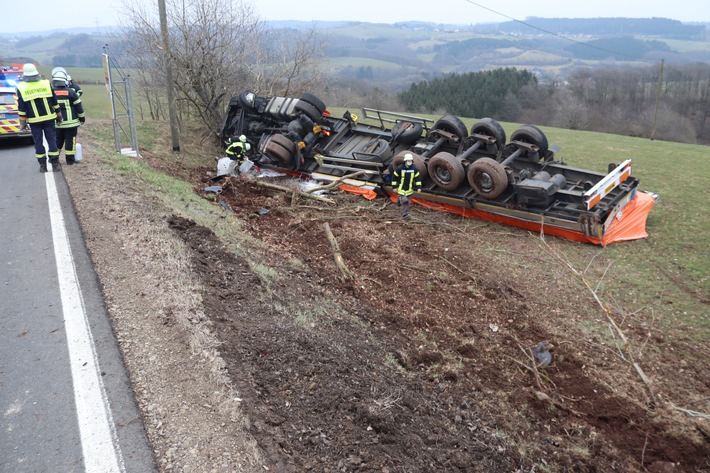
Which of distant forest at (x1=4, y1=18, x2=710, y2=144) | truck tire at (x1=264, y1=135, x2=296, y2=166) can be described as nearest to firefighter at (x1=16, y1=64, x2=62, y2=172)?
truck tire at (x1=264, y1=135, x2=296, y2=166)

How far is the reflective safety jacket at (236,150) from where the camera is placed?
39.5 feet

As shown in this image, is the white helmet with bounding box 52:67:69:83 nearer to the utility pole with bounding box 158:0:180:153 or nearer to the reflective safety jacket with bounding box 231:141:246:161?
the utility pole with bounding box 158:0:180:153

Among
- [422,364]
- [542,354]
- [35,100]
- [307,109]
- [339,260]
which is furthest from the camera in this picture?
[307,109]

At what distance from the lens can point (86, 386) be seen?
3445mm

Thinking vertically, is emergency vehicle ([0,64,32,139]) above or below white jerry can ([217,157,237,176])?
above

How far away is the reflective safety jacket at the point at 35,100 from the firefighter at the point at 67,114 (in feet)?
1.14

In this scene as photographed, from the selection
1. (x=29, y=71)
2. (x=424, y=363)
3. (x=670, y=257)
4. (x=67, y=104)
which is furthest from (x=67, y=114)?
(x=670, y=257)

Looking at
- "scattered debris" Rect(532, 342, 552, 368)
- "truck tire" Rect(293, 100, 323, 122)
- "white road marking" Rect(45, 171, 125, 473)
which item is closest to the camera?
"white road marking" Rect(45, 171, 125, 473)

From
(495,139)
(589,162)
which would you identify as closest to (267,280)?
(495,139)

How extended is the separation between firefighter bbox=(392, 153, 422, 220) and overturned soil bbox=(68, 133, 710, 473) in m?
1.50

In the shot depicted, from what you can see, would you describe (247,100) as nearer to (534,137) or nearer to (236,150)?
(236,150)

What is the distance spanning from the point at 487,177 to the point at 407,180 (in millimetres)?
1533

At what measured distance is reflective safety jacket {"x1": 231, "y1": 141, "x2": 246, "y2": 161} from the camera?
12051 millimetres

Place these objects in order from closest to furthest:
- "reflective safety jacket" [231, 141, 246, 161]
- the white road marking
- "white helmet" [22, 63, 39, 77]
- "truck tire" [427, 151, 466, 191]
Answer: the white road marking → "white helmet" [22, 63, 39, 77] → "truck tire" [427, 151, 466, 191] → "reflective safety jacket" [231, 141, 246, 161]
